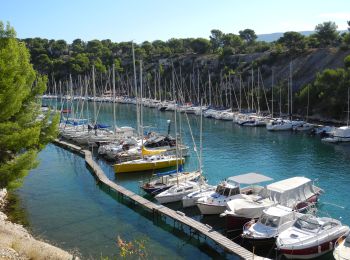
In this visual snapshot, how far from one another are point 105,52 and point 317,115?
101014 millimetres


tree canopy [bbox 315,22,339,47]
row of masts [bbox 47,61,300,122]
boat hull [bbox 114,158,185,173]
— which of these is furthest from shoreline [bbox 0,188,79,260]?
tree canopy [bbox 315,22,339,47]

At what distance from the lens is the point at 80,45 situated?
181375 mm

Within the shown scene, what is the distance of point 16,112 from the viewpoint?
21.1 meters

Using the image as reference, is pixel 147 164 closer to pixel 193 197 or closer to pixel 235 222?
pixel 193 197

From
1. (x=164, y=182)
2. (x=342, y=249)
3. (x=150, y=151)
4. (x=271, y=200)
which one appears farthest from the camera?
(x=150, y=151)

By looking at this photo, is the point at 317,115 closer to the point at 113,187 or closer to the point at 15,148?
the point at 113,187

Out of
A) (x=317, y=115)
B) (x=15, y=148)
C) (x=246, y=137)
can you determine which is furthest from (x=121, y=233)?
(x=317, y=115)

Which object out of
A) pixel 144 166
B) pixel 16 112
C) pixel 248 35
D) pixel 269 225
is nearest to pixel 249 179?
pixel 269 225

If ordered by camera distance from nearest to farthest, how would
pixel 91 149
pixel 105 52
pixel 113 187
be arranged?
pixel 113 187 < pixel 91 149 < pixel 105 52

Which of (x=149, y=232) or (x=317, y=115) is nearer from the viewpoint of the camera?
(x=149, y=232)

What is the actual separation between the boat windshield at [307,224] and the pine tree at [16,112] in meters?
13.8

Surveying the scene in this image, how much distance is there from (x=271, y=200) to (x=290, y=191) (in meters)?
1.59

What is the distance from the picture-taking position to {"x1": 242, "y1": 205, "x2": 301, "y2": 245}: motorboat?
70.8ft

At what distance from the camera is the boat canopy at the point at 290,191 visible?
2580 centimetres
